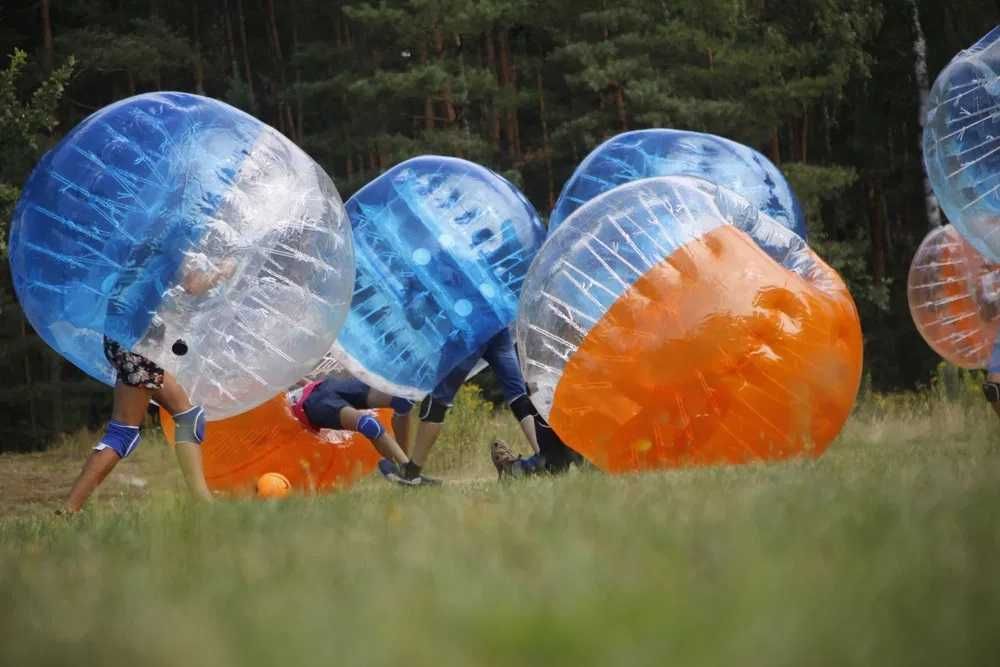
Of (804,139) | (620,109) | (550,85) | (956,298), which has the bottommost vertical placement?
(804,139)

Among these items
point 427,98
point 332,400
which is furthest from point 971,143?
point 427,98

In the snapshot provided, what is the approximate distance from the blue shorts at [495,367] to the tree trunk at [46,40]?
17.0m

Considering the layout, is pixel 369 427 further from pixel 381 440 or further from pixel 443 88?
pixel 443 88

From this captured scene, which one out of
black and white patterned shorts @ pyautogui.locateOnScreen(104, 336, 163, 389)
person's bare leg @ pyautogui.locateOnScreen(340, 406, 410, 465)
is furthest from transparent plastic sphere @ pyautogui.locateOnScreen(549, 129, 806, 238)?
black and white patterned shorts @ pyautogui.locateOnScreen(104, 336, 163, 389)

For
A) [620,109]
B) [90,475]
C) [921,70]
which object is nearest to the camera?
[90,475]

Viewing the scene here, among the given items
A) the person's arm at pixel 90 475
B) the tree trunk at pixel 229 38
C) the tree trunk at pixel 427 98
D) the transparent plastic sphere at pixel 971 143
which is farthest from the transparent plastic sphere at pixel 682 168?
the tree trunk at pixel 229 38

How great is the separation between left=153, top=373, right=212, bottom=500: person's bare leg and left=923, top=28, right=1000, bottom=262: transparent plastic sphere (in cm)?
531

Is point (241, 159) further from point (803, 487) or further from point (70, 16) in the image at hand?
point (70, 16)

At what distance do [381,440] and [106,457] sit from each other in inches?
99.5

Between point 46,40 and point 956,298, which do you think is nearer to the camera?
point 956,298

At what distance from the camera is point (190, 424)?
683 cm

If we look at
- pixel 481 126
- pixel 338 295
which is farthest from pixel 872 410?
pixel 481 126

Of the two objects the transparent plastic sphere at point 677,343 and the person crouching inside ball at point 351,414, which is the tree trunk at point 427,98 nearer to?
the person crouching inside ball at point 351,414

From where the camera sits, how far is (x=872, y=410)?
14.8 meters
